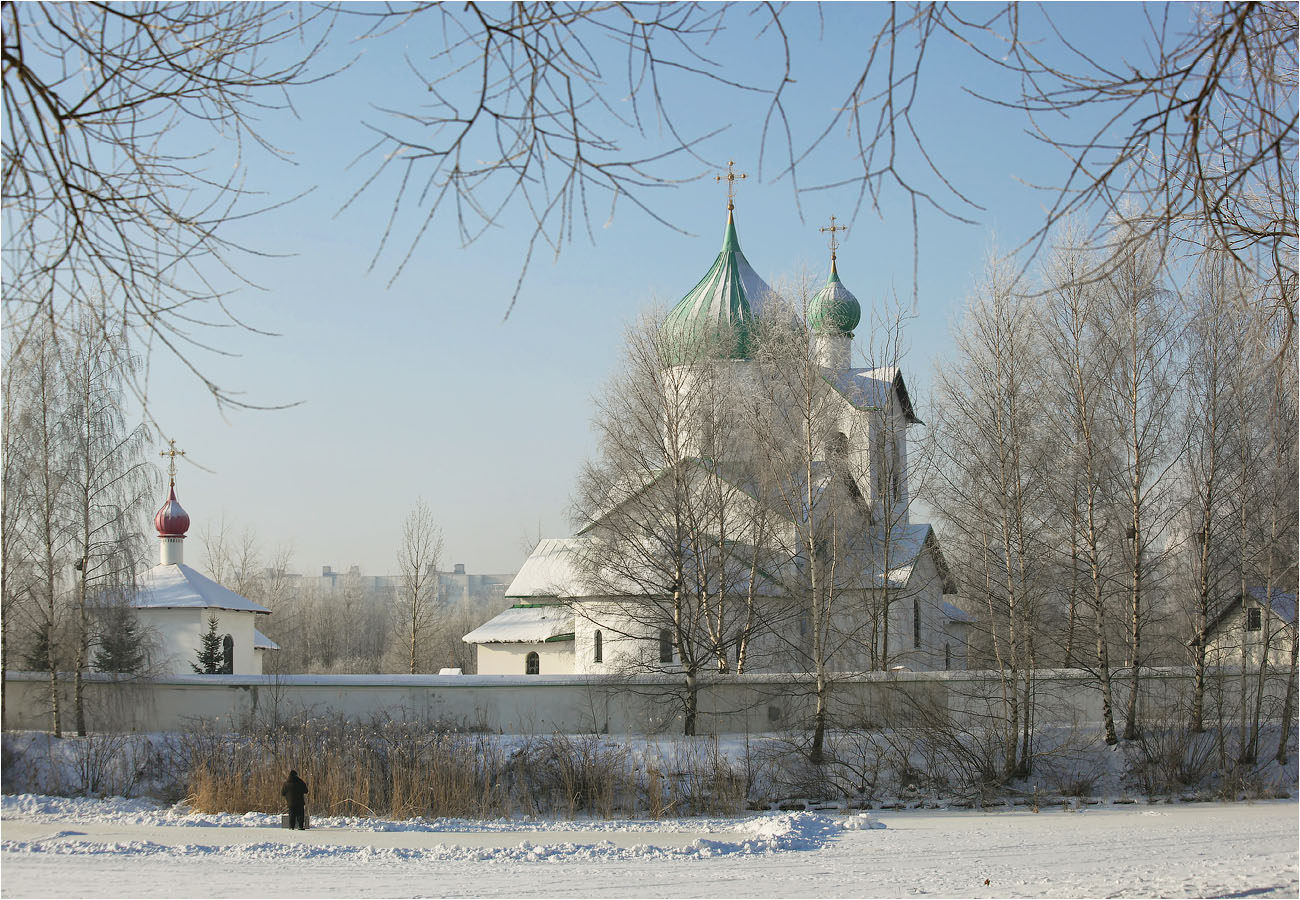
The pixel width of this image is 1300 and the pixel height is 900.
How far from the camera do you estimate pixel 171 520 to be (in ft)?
106

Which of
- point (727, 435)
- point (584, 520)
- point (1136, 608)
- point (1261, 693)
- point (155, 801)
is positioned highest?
point (727, 435)

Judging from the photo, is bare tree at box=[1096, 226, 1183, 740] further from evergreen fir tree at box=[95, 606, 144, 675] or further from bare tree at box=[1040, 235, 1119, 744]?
evergreen fir tree at box=[95, 606, 144, 675]

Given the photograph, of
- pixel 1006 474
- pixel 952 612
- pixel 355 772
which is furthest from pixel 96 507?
pixel 952 612

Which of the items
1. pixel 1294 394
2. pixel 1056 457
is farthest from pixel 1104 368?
pixel 1294 394

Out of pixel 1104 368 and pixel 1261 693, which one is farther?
pixel 1104 368

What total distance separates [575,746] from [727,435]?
8.18m

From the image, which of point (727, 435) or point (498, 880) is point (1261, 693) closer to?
point (727, 435)

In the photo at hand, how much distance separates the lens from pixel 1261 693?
19141 mm

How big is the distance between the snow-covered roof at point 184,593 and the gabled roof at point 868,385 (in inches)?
629

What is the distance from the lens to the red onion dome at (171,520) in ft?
106

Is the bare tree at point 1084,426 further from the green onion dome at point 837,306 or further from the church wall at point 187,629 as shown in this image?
the church wall at point 187,629

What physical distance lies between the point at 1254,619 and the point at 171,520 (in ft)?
86.4

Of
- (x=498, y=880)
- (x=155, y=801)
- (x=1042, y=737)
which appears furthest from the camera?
(x=1042, y=737)

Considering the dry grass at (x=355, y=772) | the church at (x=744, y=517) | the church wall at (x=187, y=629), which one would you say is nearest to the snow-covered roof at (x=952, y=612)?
the church at (x=744, y=517)
